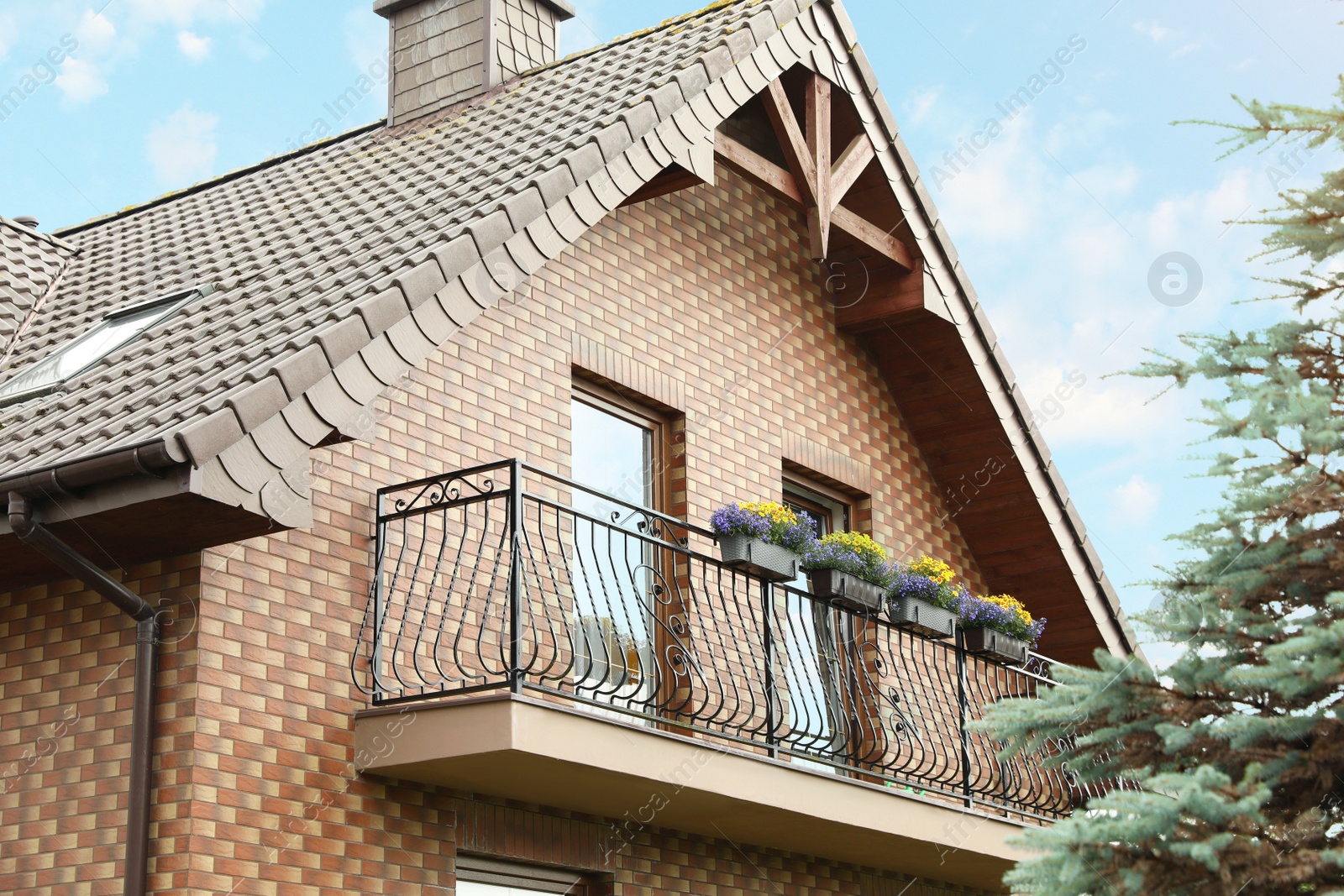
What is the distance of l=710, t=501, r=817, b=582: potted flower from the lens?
861 centimetres

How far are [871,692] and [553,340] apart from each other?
10.6 feet

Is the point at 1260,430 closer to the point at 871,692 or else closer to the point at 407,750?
the point at 407,750

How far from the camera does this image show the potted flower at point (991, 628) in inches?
413

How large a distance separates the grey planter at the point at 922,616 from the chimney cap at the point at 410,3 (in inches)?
225

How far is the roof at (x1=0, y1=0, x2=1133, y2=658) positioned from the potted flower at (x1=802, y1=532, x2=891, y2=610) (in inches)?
94.5

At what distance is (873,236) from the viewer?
11.3 metres

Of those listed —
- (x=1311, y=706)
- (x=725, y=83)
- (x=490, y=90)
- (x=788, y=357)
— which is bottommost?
(x=1311, y=706)

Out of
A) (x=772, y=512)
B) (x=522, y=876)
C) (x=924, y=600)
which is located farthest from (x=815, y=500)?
(x=522, y=876)

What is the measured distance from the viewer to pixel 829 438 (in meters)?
11.7

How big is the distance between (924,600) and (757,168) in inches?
125

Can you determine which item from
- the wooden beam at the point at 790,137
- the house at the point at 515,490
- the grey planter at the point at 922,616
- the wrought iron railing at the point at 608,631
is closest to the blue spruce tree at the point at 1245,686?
the wrought iron railing at the point at 608,631

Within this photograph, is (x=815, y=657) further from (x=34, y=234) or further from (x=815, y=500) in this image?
(x=34, y=234)

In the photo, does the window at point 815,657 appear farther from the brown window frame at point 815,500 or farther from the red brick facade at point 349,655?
the red brick facade at point 349,655

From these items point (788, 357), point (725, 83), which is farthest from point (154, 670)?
point (788, 357)
